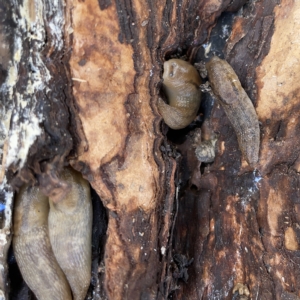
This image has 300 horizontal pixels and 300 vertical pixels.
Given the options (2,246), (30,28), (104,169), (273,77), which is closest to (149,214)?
(104,169)

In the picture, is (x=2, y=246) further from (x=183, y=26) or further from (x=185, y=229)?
(x=183, y=26)

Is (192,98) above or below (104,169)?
above

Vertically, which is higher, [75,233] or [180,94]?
[180,94]

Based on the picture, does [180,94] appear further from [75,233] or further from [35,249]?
[35,249]

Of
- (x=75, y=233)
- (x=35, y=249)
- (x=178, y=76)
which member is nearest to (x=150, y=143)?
(x=178, y=76)

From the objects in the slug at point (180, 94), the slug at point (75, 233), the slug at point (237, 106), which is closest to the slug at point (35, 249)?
the slug at point (75, 233)

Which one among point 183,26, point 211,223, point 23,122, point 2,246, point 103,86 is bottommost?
point 2,246

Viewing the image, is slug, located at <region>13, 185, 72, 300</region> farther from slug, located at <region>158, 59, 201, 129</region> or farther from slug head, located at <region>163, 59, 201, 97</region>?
slug head, located at <region>163, 59, 201, 97</region>
